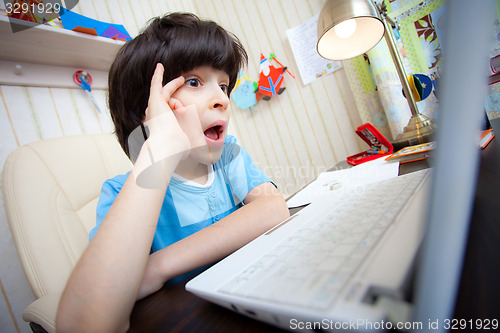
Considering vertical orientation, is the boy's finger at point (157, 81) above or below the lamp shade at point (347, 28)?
below

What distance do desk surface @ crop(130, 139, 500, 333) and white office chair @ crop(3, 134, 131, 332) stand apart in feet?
0.70

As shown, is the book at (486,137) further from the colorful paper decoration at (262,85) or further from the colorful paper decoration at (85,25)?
the colorful paper decoration at (85,25)

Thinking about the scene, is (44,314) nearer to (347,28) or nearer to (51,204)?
(51,204)

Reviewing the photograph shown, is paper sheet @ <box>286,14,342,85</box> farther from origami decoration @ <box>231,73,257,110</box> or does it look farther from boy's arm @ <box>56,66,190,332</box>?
boy's arm @ <box>56,66,190,332</box>

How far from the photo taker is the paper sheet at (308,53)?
1470 mm

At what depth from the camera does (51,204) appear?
0.66 metres

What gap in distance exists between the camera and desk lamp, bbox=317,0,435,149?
0.85 metres

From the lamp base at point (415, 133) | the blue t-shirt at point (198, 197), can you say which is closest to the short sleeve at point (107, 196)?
the blue t-shirt at point (198, 197)

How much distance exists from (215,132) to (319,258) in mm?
506

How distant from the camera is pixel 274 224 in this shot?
0.50 meters

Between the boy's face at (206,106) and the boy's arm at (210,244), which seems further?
the boy's face at (206,106)

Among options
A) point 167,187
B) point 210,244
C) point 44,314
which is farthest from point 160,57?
point 44,314

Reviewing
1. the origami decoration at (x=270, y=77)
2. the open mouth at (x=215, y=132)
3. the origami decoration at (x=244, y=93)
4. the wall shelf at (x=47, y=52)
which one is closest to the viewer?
the open mouth at (x=215, y=132)

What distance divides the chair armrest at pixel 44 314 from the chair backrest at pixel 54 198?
0.05 m
